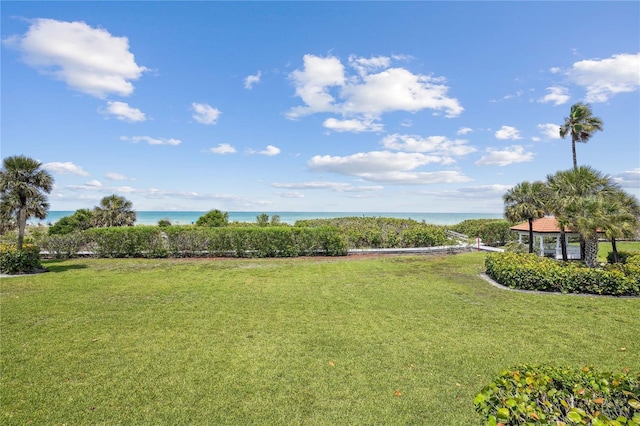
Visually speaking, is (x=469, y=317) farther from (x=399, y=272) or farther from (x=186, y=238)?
(x=186, y=238)

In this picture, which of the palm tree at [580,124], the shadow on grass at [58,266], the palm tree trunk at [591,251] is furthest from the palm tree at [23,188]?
the palm tree at [580,124]

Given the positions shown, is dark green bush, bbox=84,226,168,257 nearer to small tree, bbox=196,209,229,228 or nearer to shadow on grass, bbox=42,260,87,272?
shadow on grass, bbox=42,260,87,272

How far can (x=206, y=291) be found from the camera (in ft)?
32.1

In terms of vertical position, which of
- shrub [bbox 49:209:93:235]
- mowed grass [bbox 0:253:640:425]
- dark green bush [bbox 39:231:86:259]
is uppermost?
shrub [bbox 49:209:93:235]

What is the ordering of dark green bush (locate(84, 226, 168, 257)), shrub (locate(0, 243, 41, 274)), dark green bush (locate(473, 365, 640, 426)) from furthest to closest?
dark green bush (locate(84, 226, 168, 257)), shrub (locate(0, 243, 41, 274)), dark green bush (locate(473, 365, 640, 426))

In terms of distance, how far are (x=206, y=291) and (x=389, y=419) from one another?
7377mm

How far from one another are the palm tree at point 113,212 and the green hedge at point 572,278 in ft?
84.5

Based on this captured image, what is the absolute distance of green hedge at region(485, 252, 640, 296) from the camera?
9.11m

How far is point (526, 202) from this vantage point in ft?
47.3

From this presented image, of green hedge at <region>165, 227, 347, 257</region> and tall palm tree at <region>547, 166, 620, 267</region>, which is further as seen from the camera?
green hedge at <region>165, 227, 347, 257</region>

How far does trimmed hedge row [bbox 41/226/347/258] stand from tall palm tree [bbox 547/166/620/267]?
10.3 m

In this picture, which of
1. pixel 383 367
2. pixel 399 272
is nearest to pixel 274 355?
pixel 383 367

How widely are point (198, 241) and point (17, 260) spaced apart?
745cm

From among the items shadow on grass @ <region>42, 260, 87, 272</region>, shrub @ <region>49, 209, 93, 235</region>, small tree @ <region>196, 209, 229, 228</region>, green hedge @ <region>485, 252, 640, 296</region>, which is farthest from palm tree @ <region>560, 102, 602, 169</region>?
shrub @ <region>49, 209, 93, 235</region>
